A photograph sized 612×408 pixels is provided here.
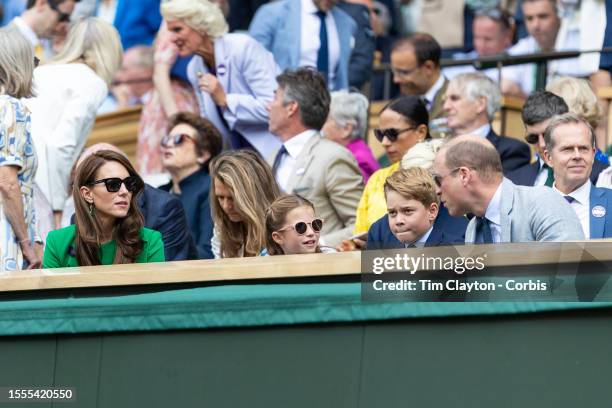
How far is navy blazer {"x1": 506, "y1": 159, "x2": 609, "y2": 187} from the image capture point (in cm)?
897

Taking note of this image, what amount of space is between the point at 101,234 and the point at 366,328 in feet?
6.69

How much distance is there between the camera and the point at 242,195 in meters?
8.44

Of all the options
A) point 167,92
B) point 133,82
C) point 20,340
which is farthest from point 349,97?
point 20,340

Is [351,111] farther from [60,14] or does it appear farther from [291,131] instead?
[60,14]

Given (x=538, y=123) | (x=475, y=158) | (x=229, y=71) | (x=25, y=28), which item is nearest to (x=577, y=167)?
(x=475, y=158)

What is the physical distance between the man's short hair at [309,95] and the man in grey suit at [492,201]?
2.52 metres

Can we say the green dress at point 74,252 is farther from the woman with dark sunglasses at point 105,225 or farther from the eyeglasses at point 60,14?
the eyeglasses at point 60,14

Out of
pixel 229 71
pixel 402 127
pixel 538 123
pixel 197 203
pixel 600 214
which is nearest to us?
pixel 600 214

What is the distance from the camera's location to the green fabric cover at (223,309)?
639 centimetres

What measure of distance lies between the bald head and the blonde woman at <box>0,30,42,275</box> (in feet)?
8.07

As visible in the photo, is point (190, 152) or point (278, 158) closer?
point (278, 158)

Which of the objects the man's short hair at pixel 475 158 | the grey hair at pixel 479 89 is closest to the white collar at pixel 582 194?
the man's short hair at pixel 475 158

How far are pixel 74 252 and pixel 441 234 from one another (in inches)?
72.6

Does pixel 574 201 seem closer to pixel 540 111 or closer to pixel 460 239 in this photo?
pixel 460 239
